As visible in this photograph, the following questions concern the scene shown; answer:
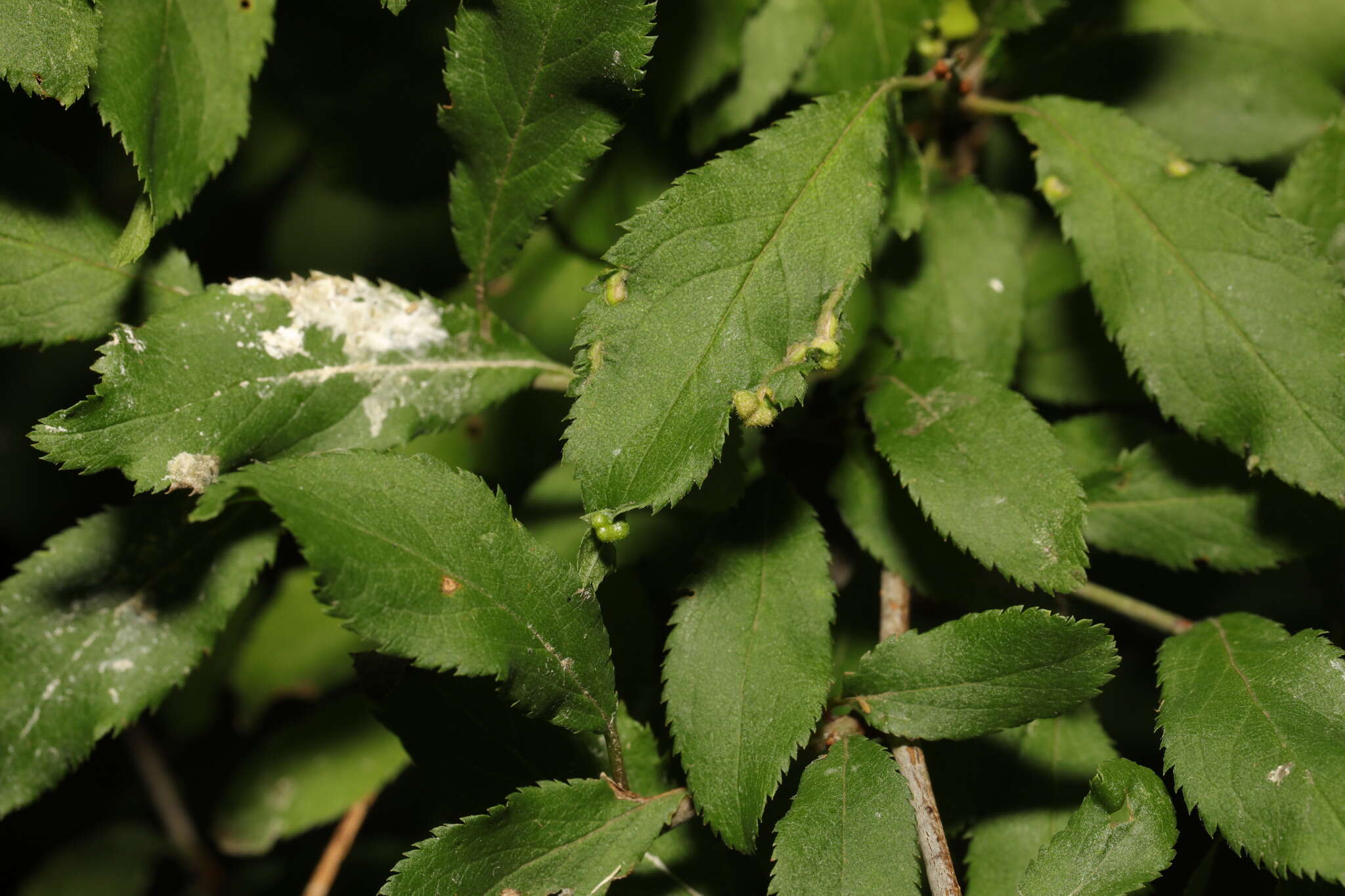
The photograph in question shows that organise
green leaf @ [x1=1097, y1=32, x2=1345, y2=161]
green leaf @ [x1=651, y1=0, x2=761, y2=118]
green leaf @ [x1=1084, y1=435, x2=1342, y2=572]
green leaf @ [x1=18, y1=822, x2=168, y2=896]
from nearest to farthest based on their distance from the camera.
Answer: green leaf @ [x1=1084, y1=435, x2=1342, y2=572] < green leaf @ [x1=651, y1=0, x2=761, y2=118] < green leaf @ [x1=1097, y1=32, x2=1345, y2=161] < green leaf @ [x1=18, y1=822, x2=168, y2=896]

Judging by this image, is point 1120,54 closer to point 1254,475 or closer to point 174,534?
point 1254,475

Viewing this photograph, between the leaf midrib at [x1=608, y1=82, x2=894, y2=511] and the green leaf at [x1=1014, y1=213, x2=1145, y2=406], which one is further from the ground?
the leaf midrib at [x1=608, y1=82, x2=894, y2=511]

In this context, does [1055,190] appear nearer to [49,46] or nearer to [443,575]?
[443,575]

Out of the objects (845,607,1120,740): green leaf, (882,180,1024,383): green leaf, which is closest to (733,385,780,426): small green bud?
(845,607,1120,740): green leaf

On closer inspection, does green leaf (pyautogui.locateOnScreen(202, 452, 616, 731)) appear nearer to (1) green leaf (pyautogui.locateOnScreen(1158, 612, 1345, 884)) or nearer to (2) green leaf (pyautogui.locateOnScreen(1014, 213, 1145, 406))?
(1) green leaf (pyautogui.locateOnScreen(1158, 612, 1345, 884))

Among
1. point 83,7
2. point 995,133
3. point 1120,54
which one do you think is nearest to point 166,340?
point 83,7

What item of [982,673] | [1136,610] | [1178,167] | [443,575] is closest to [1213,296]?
[1178,167]
